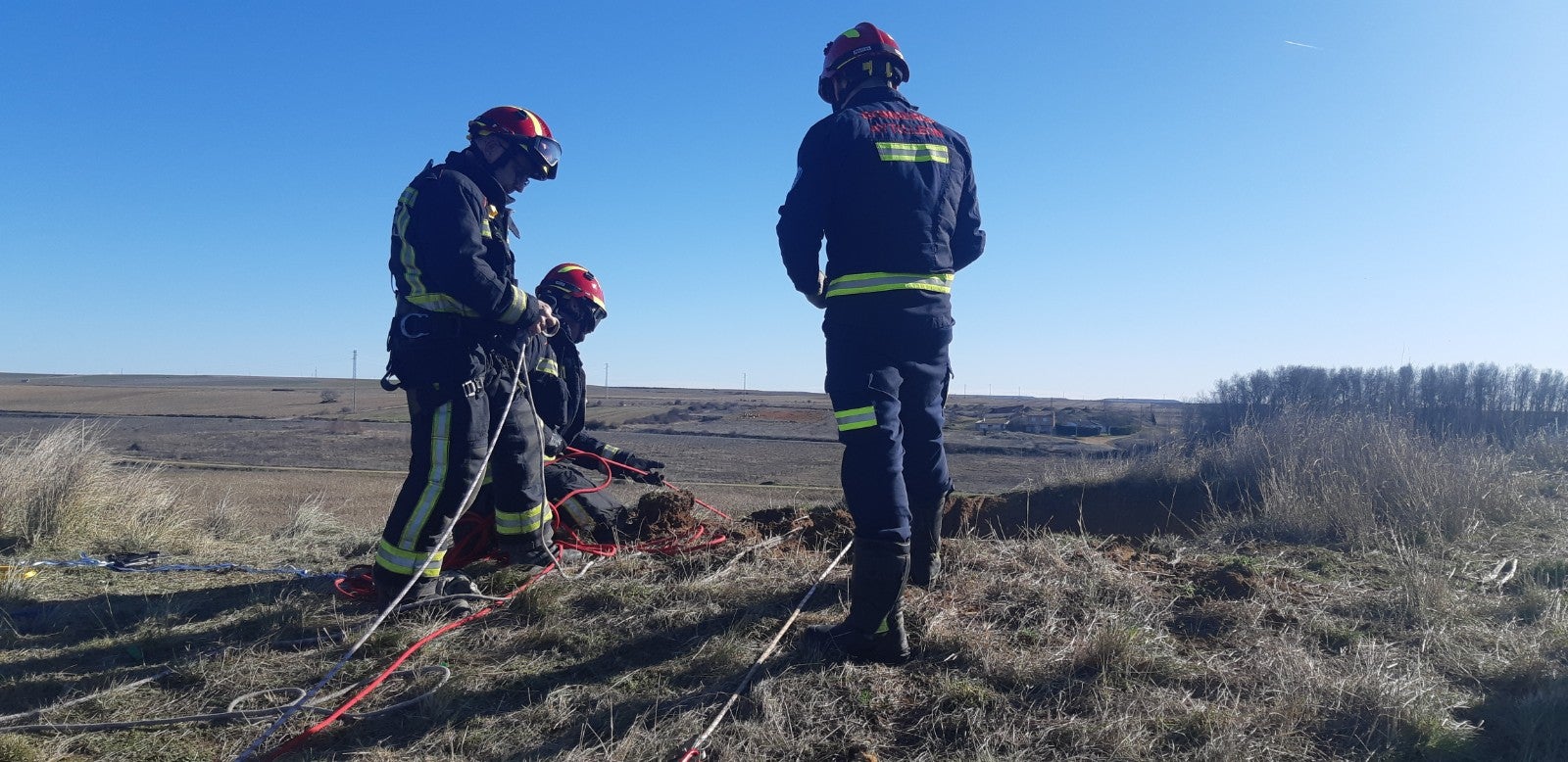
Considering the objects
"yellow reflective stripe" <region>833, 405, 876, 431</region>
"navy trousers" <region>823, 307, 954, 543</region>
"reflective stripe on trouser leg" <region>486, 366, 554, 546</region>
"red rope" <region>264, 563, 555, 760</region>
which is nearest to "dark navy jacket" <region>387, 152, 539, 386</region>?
"reflective stripe on trouser leg" <region>486, 366, 554, 546</region>

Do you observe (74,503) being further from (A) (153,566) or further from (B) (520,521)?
(B) (520,521)

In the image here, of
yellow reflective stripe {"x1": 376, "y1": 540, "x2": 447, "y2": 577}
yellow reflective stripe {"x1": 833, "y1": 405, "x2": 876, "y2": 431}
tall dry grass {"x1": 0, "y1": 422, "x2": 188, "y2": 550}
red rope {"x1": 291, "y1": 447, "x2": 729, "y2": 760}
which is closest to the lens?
red rope {"x1": 291, "y1": 447, "x2": 729, "y2": 760}

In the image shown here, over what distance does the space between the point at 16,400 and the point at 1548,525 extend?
65650mm

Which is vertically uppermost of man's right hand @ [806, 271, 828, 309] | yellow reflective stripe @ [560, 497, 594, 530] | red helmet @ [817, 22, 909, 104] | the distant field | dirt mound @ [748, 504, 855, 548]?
red helmet @ [817, 22, 909, 104]

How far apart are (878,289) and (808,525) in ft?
7.50

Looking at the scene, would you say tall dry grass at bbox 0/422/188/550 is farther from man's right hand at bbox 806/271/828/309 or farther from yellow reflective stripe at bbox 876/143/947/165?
yellow reflective stripe at bbox 876/143/947/165

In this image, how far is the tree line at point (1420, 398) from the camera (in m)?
16.3

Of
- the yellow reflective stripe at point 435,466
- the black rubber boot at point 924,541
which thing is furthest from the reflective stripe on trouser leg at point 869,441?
the yellow reflective stripe at point 435,466

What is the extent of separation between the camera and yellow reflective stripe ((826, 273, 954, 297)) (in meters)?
3.31

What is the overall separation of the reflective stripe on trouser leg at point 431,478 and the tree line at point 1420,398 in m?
11.1

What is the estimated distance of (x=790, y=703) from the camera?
2.72 m

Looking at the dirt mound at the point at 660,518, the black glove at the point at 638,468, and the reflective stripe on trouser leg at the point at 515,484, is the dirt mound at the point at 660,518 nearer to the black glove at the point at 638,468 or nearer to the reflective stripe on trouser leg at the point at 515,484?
the black glove at the point at 638,468

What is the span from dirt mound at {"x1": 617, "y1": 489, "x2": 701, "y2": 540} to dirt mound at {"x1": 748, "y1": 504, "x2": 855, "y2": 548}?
456mm

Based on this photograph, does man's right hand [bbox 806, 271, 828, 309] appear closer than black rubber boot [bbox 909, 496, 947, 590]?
Yes
